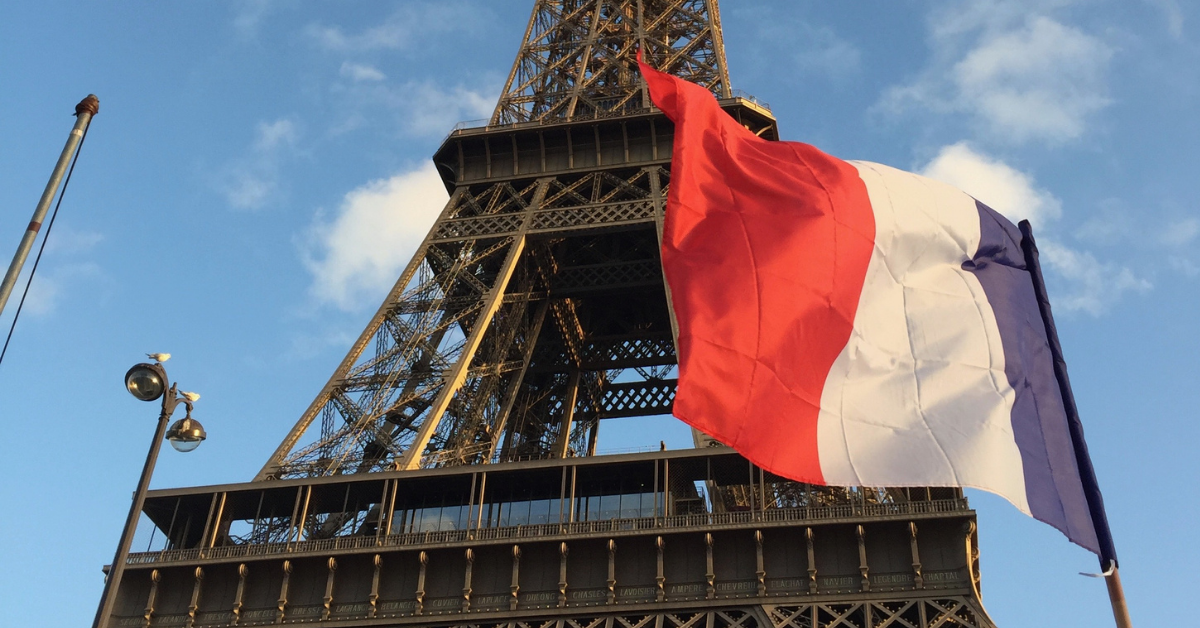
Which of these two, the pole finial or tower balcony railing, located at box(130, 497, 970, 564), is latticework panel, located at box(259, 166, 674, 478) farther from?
the pole finial

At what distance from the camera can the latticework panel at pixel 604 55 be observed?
5222 centimetres

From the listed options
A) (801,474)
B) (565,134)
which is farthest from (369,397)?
(801,474)

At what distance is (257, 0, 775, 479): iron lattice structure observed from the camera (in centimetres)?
4078

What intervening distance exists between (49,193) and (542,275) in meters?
33.0

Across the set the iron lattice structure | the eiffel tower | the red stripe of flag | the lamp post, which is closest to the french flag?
the red stripe of flag

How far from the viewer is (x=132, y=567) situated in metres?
34.7

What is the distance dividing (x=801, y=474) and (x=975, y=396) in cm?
253

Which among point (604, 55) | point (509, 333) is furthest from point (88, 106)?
point (604, 55)

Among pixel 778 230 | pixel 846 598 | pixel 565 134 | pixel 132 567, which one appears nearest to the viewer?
pixel 778 230

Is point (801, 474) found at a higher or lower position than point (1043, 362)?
lower

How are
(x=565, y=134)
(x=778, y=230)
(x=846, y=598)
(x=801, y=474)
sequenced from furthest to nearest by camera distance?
(x=565, y=134) < (x=846, y=598) < (x=778, y=230) < (x=801, y=474)

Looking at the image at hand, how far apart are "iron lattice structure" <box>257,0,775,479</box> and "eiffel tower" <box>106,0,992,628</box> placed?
114 millimetres

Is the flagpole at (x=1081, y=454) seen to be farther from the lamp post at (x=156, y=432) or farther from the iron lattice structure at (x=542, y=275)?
the iron lattice structure at (x=542, y=275)

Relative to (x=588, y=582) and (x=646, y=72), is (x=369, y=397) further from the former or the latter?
(x=646, y=72)
